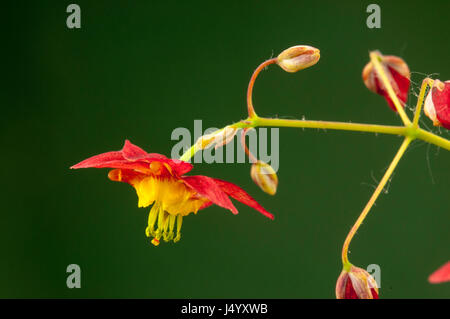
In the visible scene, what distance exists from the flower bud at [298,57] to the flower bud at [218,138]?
5.2 inches

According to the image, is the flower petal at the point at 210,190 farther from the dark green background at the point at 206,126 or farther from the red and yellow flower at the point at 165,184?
the dark green background at the point at 206,126

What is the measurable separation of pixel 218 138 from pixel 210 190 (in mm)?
69

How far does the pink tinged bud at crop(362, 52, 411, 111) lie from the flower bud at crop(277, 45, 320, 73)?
0.09m

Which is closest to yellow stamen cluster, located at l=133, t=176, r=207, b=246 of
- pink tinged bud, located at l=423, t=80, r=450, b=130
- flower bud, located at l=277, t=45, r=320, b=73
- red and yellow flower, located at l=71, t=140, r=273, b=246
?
red and yellow flower, located at l=71, t=140, r=273, b=246

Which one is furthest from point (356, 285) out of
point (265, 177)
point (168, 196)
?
point (168, 196)

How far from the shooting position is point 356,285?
2.85ft

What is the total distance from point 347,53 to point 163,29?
74cm

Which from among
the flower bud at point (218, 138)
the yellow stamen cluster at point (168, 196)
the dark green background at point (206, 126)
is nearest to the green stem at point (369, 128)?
the flower bud at point (218, 138)

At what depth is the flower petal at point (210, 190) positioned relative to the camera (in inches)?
33.3

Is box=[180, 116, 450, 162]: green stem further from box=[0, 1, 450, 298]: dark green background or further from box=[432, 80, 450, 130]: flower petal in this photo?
box=[0, 1, 450, 298]: dark green background

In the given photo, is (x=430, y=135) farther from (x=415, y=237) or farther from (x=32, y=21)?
(x=32, y=21)

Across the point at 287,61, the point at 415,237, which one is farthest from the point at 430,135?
the point at 415,237

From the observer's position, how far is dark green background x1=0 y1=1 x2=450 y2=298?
2395mm

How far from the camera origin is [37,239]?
8.50 feet
